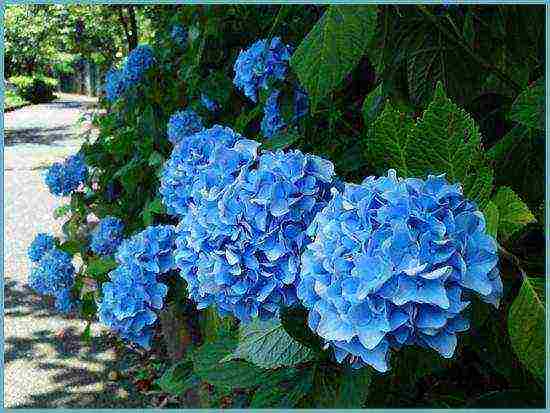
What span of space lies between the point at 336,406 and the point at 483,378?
502 millimetres

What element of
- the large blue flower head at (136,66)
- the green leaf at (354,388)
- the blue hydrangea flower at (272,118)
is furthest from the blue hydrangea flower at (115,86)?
the green leaf at (354,388)

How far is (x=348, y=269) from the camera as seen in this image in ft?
2.28

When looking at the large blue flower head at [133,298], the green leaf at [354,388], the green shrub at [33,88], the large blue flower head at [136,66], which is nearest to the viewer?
the green leaf at [354,388]

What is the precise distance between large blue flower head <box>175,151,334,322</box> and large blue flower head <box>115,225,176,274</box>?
523 millimetres

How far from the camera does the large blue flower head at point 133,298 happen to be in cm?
144

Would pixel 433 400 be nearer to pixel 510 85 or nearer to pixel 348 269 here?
pixel 348 269

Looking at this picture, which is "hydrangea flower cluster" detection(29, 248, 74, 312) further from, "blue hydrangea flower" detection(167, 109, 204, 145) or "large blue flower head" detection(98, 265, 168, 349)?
"large blue flower head" detection(98, 265, 168, 349)

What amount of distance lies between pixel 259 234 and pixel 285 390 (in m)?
0.19

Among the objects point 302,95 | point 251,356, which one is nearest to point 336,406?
point 251,356

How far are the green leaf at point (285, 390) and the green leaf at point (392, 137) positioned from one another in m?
0.27

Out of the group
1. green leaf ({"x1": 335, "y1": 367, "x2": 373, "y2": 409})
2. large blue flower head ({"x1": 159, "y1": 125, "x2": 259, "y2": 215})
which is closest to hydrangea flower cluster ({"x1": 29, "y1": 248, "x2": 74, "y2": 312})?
large blue flower head ({"x1": 159, "y1": 125, "x2": 259, "y2": 215})

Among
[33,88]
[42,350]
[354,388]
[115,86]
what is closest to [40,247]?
[115,86]

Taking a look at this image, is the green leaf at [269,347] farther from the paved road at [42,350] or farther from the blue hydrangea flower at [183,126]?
the paved road at [42,350]

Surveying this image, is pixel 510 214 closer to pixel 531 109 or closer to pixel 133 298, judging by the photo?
pixel 531 109
